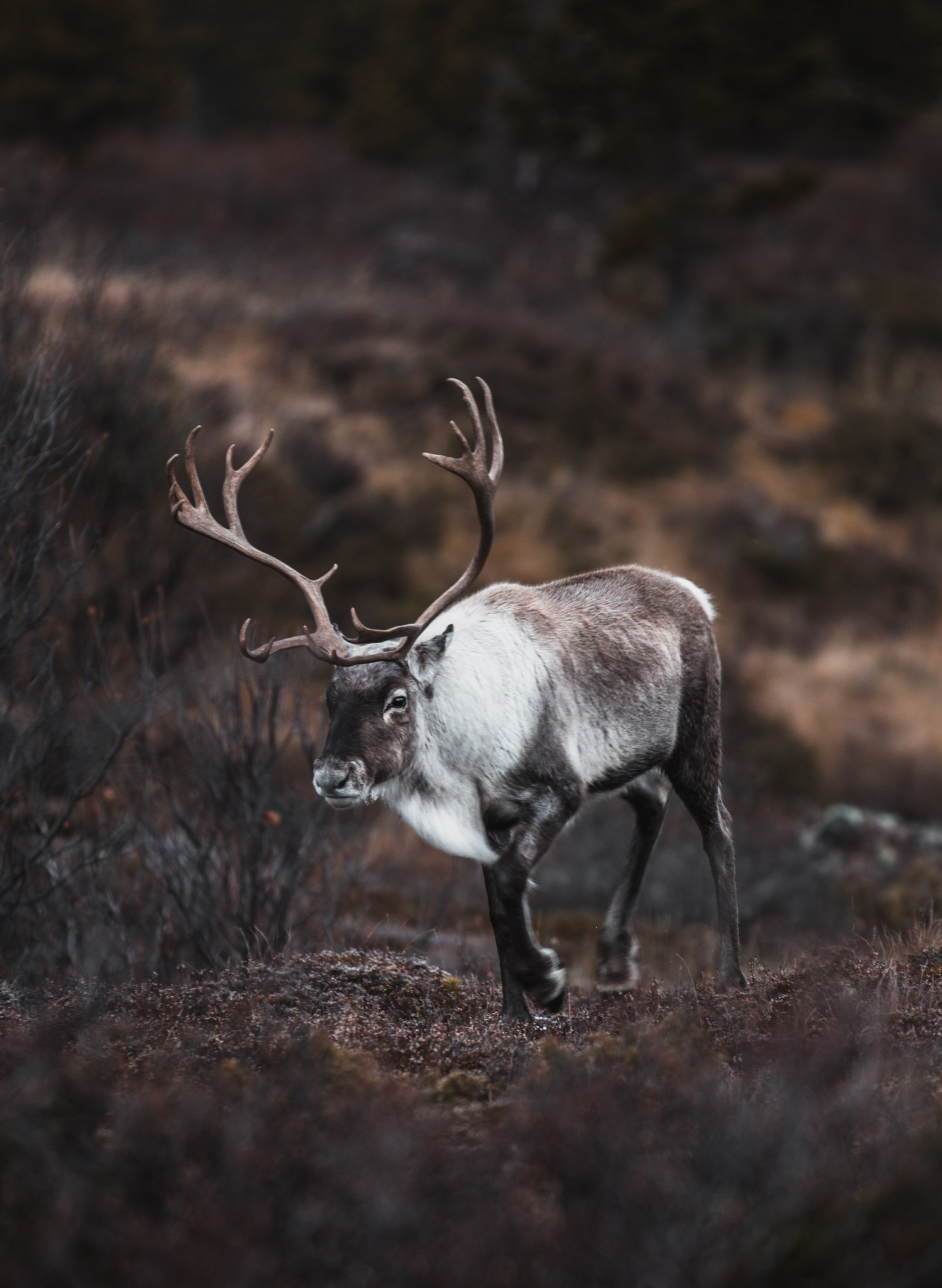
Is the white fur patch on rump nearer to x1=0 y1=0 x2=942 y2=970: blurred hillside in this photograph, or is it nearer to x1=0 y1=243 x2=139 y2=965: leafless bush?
x1=0 y1=0 x2=942 y2=970: blurred hillside

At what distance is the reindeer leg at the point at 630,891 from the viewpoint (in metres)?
5.12

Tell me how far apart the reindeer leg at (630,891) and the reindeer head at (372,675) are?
3.71ft

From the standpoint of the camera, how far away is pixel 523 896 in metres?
4.30

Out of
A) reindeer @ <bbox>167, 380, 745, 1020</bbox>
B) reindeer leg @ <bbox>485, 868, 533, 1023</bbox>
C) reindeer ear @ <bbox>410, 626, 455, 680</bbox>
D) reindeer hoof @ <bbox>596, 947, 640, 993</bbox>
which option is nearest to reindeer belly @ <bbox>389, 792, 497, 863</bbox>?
reindeer @ <bbox>167, 380, 745, 1020</bbox>

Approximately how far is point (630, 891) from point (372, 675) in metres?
1.69

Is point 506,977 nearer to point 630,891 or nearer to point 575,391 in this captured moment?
point 630,891

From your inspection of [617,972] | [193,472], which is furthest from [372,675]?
[617,972]

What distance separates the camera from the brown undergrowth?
95.1 inches

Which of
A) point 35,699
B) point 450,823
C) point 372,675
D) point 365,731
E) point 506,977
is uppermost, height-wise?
point 372,675

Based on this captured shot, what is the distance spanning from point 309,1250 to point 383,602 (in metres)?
10.2

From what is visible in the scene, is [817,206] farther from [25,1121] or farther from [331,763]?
[25,1121]

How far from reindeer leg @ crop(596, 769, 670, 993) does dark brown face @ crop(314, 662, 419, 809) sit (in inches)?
45.8

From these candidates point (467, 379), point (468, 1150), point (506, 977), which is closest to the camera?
point (468, 1150)

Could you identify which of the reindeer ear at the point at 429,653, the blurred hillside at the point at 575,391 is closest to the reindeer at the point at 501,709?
the reindeer ear at the point at 429,653
